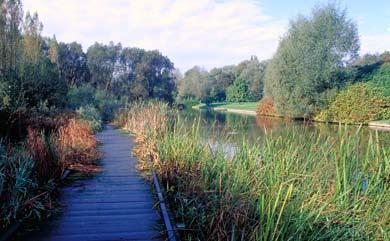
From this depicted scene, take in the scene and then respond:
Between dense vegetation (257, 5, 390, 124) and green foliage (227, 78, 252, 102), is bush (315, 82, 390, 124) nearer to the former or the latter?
dense vegetation (257, 5, 390, 124)

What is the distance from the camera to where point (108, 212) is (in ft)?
14.2

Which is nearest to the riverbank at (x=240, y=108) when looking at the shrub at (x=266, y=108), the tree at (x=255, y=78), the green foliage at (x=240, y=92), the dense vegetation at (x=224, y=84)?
the shrub at (x=266, y=108)

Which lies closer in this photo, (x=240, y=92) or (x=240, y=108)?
(x=240, y=108)

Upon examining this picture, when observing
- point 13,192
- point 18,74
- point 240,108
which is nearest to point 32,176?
point 13,192

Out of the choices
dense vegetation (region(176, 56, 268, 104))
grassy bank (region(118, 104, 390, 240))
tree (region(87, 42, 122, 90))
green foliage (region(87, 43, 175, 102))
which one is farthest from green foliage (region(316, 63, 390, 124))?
dense vegetation (region(176, 56, 268, 104))

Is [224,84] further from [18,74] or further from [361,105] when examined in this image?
[18,74]

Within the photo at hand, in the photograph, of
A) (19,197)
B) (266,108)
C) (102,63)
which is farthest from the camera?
(102,63)

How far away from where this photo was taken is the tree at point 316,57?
23.9 metres

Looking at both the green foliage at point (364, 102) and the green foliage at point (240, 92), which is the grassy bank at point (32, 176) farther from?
the green foliage at point (240, 92)

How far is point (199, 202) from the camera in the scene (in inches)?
170

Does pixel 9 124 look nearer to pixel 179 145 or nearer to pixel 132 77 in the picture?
pixel 179 145

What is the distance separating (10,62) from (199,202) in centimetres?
1052

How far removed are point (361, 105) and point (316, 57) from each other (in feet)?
13.6

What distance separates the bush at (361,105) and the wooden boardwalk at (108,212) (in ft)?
62.6
